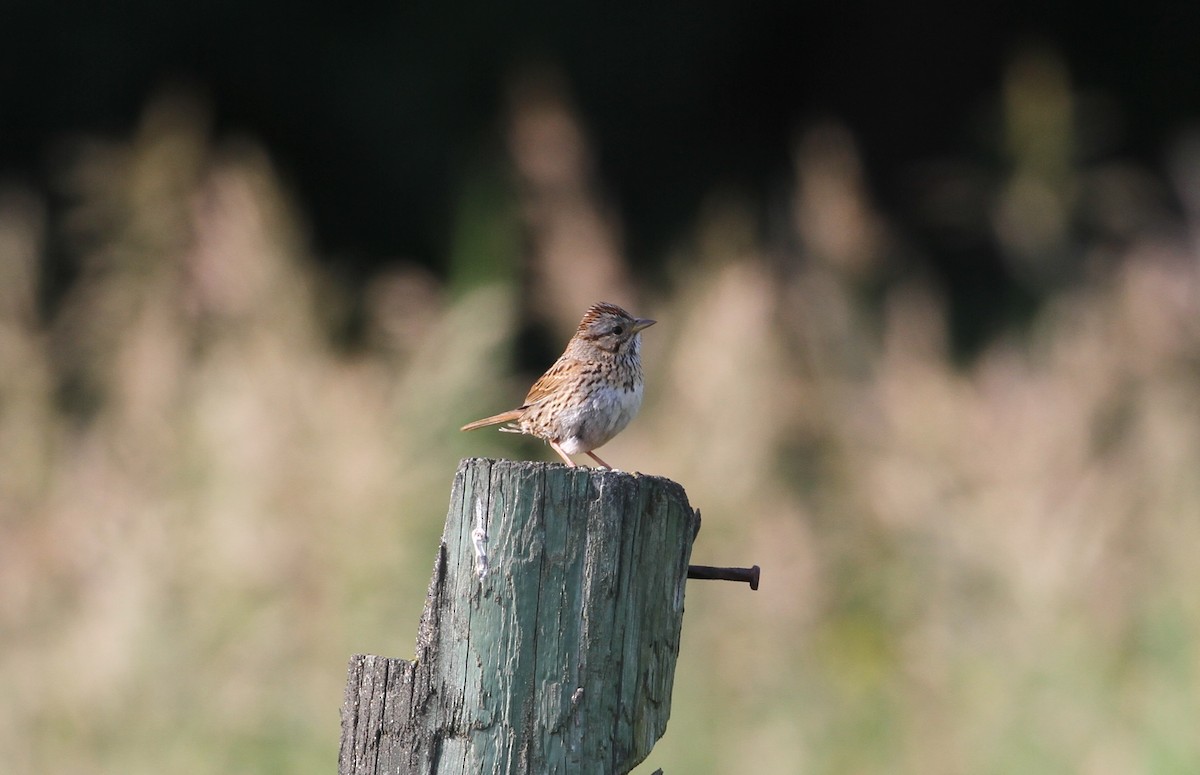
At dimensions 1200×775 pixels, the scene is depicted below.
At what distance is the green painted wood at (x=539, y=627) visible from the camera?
1.82 m

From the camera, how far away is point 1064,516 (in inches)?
156

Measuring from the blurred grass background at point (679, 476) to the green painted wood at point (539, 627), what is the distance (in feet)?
7.15

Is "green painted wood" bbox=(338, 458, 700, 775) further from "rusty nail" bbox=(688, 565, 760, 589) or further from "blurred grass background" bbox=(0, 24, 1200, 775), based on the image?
"blurred grass background" bbox=(0, 24, 1200, 775)

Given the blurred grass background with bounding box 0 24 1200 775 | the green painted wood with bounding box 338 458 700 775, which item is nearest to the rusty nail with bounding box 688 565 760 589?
the green painted wood with bounding box 338 458 700 775

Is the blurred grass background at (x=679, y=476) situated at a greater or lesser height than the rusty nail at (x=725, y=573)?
greater

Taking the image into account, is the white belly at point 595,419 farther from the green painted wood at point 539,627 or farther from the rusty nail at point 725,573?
the green painted wood at point 539,627

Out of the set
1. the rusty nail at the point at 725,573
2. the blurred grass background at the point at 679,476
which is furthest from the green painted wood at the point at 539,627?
the blurred grass background at the point at 679,476

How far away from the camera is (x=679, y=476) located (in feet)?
14.7

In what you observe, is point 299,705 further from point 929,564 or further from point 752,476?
point 929,564

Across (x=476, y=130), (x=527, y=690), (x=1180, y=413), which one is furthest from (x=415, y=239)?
(x=527, y=690)

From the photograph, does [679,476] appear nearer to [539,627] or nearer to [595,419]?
[595,419]

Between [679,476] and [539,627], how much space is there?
8.79 feet

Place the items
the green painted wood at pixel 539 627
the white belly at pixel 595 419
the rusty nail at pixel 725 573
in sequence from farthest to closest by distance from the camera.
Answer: the white belly at pixel 595 419 → the rusty nail at pixel 725 573 → the green painted wood at pixel 539 627

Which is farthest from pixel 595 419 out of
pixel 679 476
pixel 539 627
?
pixel 679 476
